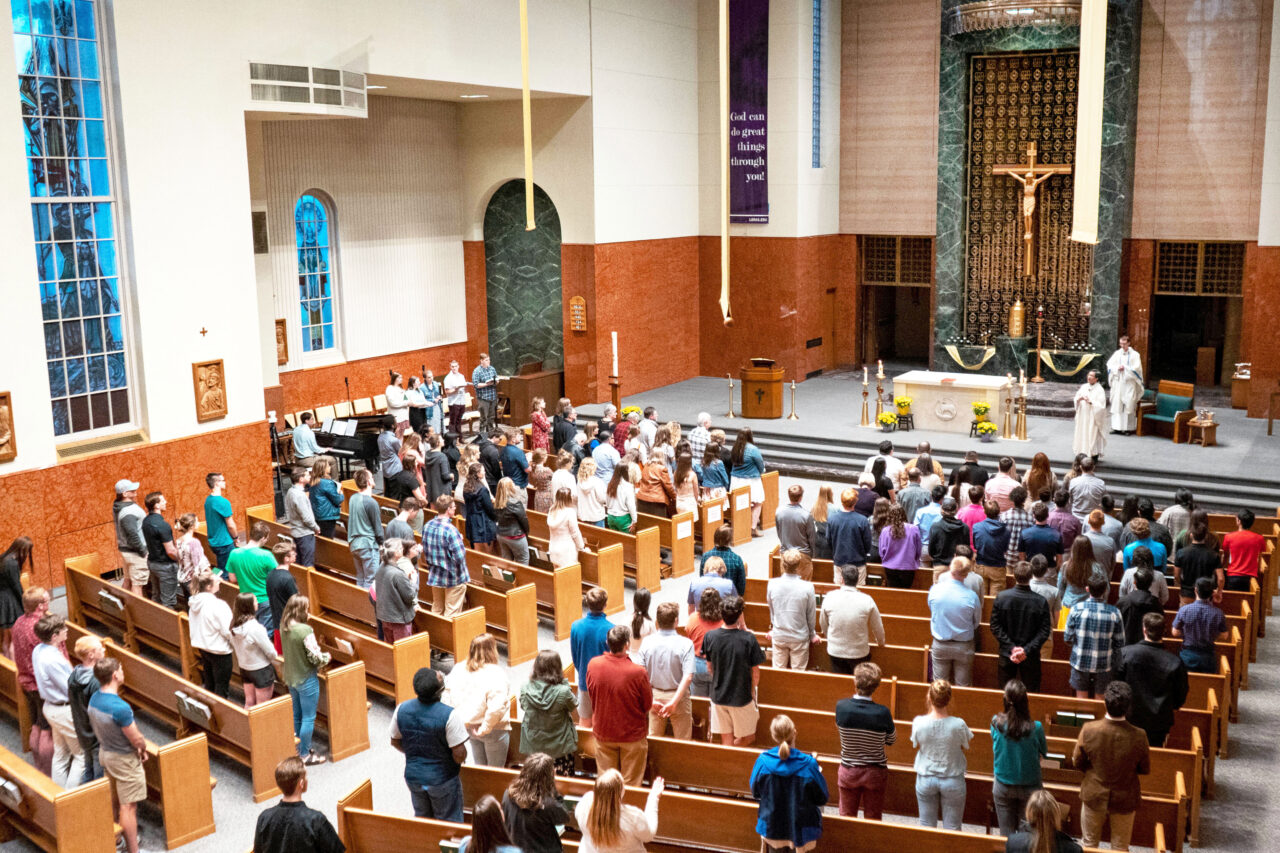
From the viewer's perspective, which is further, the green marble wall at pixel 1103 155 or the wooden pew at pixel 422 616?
the green marble wall at pixel 1103 155

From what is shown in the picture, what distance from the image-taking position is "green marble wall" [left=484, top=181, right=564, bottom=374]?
20.6 meters

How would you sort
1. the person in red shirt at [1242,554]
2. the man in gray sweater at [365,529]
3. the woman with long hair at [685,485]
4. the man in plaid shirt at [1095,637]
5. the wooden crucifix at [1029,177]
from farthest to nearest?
the wooden crucifix at [1029,177]
the woman with long hair at [685,485]
the man in gray sweater at [365,529]
the person in red shirt at [1242,554]
the man in plaid shirt at [1095,637]

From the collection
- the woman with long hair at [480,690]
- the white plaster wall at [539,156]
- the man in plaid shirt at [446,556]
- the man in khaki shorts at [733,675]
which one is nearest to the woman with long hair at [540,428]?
the man in plaid shirt at [446,556]

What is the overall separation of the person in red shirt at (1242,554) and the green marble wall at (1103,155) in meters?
10.4

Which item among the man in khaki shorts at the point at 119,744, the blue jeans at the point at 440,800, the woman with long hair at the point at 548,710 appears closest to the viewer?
the blue jeans at the point at 440,800

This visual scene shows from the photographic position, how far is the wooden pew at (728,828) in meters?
5.87

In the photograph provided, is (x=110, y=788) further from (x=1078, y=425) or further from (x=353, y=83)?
(x=1078, y=425)

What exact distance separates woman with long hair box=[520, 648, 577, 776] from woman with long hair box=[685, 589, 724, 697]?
104cm

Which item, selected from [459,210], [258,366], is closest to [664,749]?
[258,366]

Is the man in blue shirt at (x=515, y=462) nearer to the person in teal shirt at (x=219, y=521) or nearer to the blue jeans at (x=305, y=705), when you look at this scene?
the person in teal shirt at (x=219, y=521)

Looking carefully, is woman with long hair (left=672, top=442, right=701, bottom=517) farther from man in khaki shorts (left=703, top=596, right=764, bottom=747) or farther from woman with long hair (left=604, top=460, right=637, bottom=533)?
man in khaki shorts (left=703, top=596, right=764, bottom=747)

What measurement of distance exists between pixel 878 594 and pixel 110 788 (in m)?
5.76

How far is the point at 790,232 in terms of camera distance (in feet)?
70.9

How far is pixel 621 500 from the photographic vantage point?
1202 centimetres
